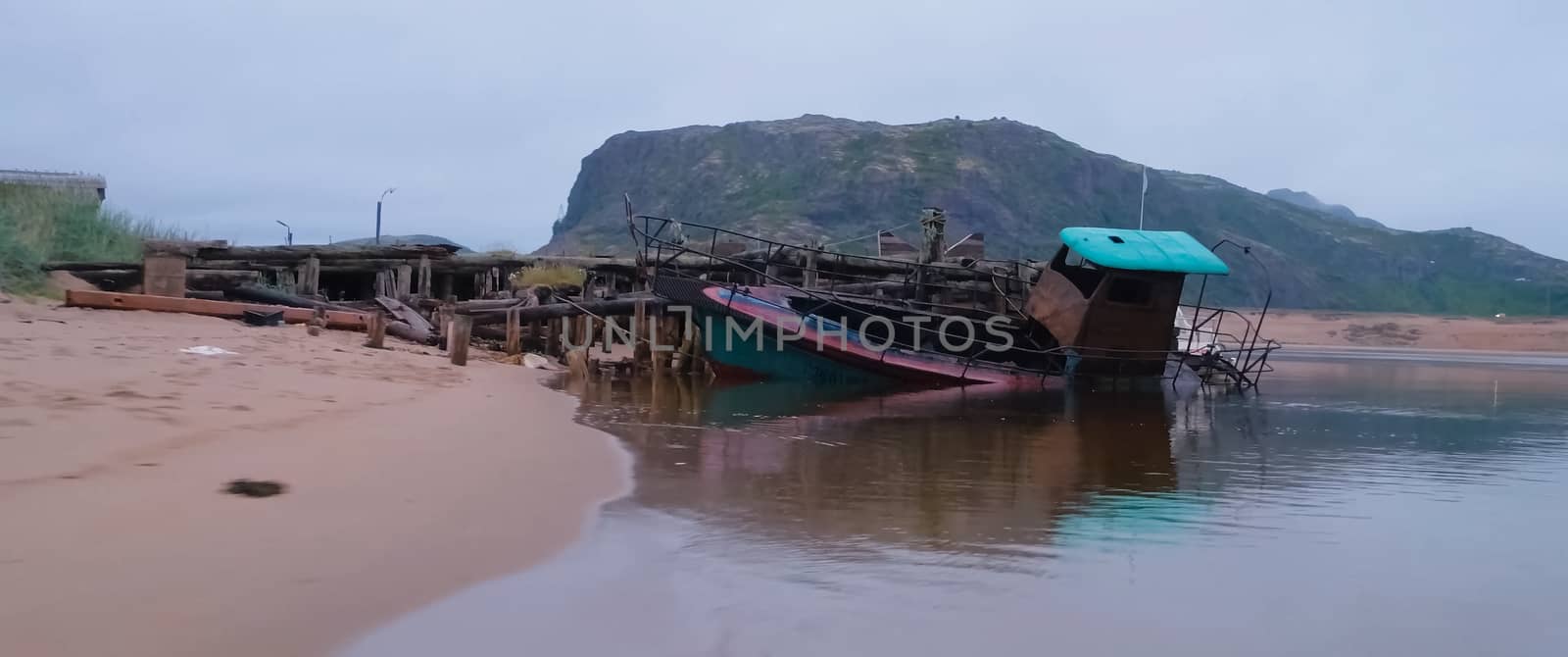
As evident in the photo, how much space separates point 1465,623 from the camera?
4316 mm

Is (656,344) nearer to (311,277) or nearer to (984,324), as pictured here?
(984,324)

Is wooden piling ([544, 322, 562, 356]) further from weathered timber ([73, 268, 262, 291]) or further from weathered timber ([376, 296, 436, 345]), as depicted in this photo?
weathered timber ([73, 268, 262, 291])

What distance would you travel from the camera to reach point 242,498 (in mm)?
4461

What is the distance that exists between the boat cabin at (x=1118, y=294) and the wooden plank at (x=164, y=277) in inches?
514

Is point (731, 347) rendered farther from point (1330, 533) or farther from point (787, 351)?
point (1330, 533)

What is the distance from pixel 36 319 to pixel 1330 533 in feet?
36.6

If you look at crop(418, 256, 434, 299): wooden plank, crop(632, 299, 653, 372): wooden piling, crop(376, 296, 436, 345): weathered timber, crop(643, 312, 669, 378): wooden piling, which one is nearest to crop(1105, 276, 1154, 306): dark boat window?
crop(643, 312, 669, 378): wooden piling

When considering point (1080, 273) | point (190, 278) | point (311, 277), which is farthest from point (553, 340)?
point (1080, 273)

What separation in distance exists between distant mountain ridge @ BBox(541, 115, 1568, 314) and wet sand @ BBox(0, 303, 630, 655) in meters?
53.0

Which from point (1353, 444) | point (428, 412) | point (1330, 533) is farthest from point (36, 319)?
point (1353, 444)

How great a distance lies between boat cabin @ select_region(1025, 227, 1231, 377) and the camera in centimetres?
1648

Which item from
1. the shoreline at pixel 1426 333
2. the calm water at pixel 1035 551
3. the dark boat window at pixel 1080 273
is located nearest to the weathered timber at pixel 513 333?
the calm water at pixel 1035 551

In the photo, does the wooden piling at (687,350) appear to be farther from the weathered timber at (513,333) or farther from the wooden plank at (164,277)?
the wooden plank at (164,277)

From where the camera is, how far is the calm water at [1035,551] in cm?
382
